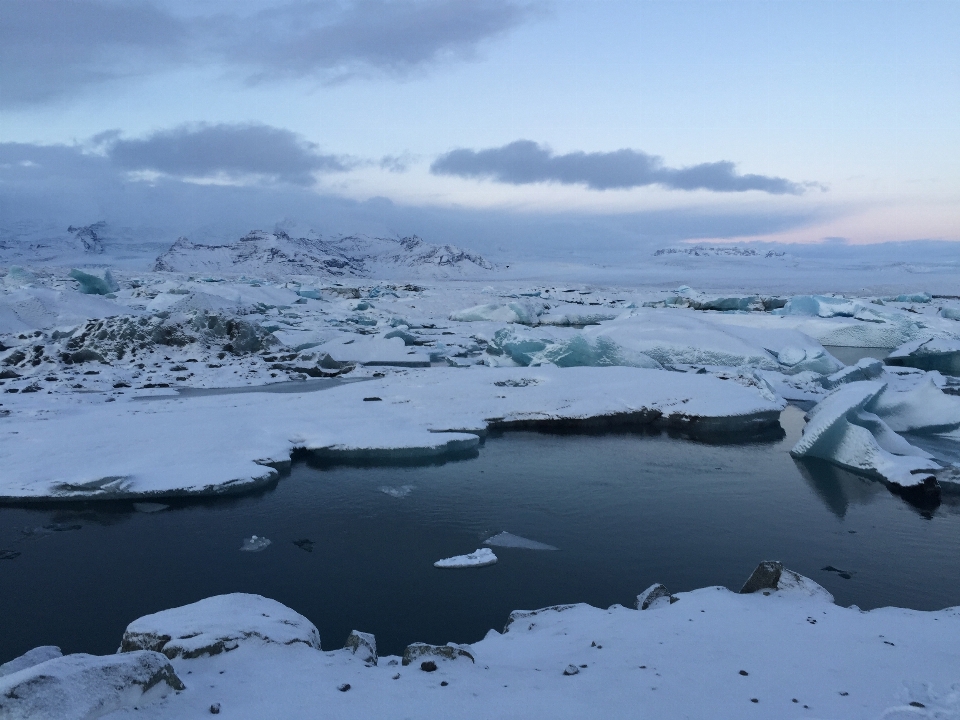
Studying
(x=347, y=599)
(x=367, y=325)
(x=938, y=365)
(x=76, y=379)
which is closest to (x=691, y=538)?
(x=347, y=599)

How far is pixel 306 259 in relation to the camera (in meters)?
72.2

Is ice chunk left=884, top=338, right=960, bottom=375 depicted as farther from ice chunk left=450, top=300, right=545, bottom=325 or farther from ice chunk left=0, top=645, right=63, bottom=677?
ice chunk left=0, top=645, right=63, bottom=677

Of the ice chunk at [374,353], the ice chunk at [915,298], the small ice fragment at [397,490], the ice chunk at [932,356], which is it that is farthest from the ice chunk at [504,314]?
the ice chunk at [915,298]

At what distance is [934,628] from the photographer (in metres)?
2.97

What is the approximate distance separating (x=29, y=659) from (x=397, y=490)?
121 inches

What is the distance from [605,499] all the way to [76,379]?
7.95 metres

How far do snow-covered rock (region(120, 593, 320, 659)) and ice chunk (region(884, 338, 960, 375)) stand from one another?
12.2 meters

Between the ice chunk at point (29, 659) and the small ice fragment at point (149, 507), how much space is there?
2.26m

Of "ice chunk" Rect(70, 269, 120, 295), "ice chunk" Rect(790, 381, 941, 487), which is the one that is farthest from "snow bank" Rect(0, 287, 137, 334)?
"ice chunk" Rect(790, 381, 941, 487)

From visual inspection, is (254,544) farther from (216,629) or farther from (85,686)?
(85,686)

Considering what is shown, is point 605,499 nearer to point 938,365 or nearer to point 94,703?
point 94,703

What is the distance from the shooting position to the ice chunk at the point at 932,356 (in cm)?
1159

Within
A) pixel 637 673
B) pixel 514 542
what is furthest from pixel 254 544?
pixel 637 673

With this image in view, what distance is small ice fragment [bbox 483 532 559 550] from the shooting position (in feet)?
14.7
